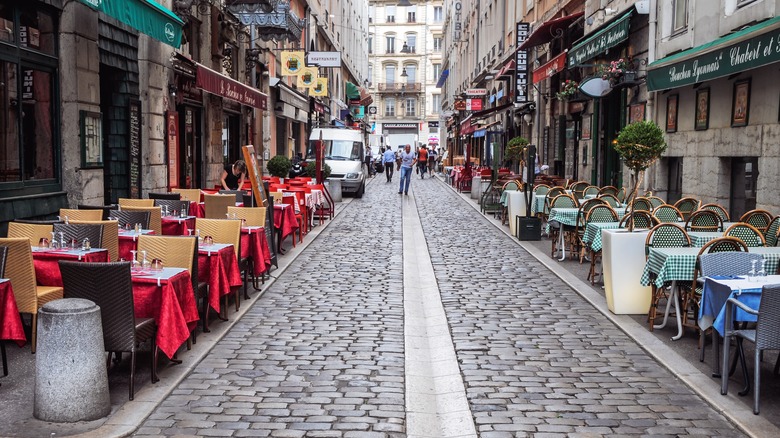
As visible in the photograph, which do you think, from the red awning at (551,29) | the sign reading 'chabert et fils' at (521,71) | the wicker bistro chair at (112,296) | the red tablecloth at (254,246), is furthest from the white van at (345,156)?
the wicker bistro chair at (112,296)

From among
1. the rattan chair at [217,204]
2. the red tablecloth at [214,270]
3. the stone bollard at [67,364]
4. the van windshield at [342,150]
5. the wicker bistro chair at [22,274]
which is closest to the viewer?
the stone bollard at [67,364]

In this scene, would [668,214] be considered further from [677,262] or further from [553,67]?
[553,67]

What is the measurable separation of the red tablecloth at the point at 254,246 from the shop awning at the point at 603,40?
10.1m

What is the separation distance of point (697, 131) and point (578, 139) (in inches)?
350

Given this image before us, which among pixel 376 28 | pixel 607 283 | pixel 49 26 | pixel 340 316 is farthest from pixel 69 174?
Answer: pixel 376 28

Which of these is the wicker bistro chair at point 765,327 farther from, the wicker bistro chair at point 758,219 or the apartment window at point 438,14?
the apartment window at point 438,14

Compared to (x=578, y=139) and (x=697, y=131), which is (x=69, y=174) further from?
(x=578, y=139)

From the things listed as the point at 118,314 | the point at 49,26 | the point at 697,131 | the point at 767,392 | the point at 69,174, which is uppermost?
the point at 49,26

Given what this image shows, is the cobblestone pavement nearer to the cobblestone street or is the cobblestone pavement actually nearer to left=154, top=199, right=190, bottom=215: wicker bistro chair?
the cobblestone street

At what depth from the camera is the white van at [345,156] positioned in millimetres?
24609

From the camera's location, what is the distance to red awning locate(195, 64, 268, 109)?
15156 mm

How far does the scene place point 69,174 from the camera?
11461mm

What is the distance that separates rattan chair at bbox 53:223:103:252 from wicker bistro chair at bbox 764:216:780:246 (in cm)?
678

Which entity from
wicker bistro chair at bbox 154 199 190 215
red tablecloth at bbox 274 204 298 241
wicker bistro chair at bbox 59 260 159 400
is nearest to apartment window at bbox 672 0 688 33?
red tablecloth at bbox 274 204 298 241
